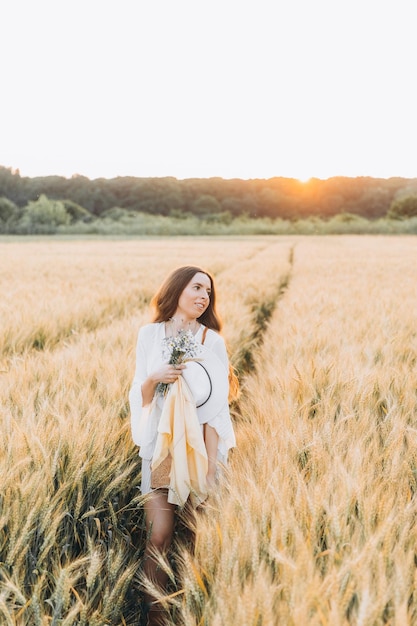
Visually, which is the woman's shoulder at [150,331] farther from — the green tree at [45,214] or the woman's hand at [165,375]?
the green tree at [45,214]

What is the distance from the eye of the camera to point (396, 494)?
1365mm

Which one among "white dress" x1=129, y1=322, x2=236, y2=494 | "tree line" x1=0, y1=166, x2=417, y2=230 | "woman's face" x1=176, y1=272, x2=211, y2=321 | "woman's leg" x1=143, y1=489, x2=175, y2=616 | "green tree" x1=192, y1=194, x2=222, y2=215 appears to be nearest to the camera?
"woman's leg" x1=143, y1=489, x2=175, y2=616

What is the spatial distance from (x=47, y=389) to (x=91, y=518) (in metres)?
0.92

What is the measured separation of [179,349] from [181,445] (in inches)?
12.7

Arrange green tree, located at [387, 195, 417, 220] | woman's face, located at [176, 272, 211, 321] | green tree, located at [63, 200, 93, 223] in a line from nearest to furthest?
woman's face, located at [176, 272, 211, 321], green tree, located at [387, 195, 417, 220], green tree, located at [63, 200, 93, 223]

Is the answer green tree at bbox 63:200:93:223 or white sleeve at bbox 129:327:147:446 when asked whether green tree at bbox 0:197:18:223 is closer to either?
green tree at bbox 63:200:93:223

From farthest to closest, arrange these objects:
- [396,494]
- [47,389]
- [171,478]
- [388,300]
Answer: [388,300]
[47,389]
[171,478]
[396,494]

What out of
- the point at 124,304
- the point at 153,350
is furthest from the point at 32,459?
the point at 124,304

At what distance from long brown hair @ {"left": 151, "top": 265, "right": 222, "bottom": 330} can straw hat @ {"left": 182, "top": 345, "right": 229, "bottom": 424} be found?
26 cm

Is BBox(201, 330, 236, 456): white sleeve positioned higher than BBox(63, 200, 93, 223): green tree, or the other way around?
BBox(63, 200, 93, 223): green tree

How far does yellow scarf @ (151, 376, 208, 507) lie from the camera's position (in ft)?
5.55

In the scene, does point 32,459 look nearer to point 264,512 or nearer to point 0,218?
point 264,512

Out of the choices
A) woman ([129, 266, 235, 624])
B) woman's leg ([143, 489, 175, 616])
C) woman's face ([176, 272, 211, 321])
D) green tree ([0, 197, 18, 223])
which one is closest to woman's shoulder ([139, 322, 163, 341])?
woman ([129, 266, 235, 624])

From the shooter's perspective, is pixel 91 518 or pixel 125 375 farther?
pixel 125 375
